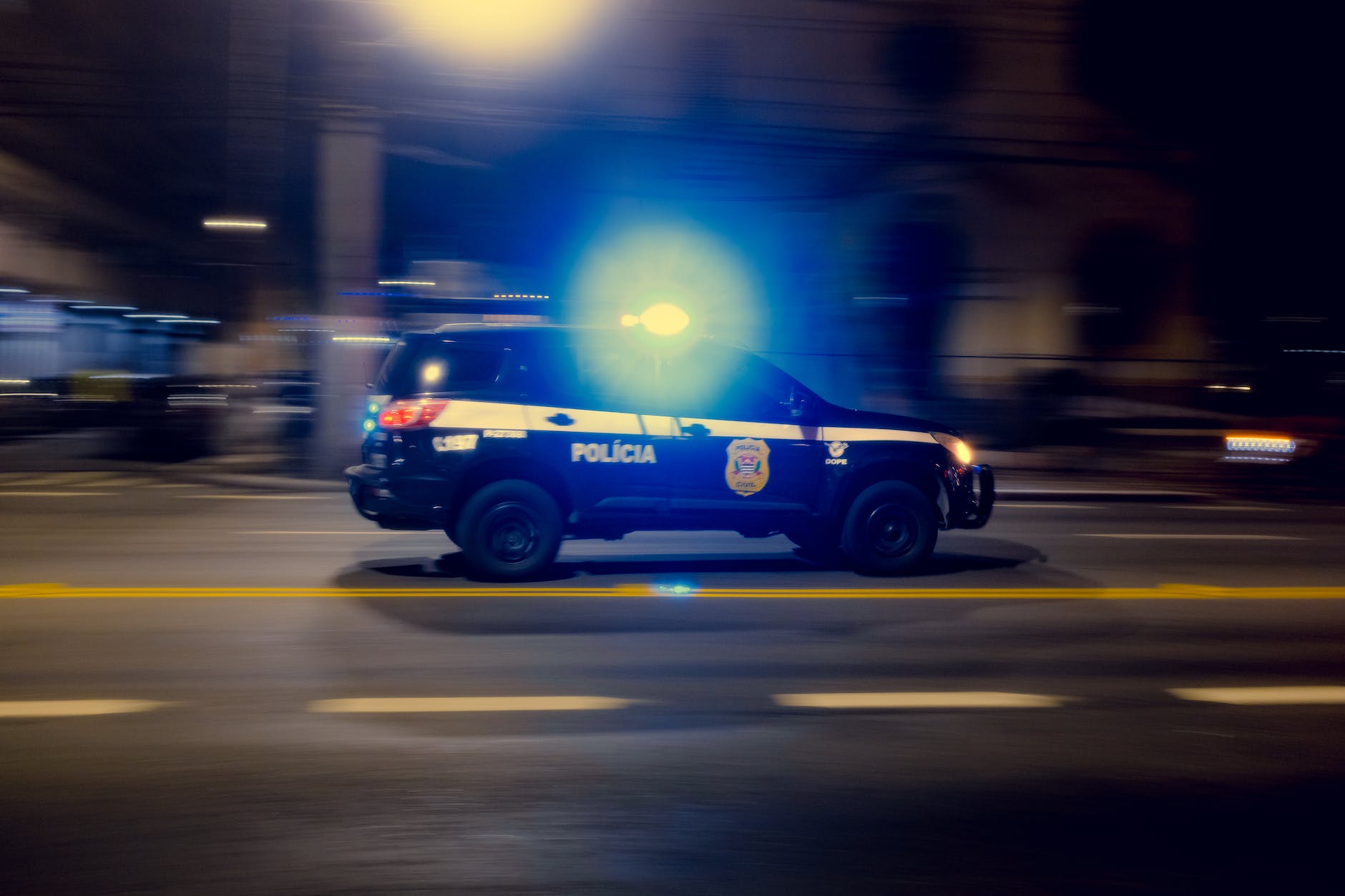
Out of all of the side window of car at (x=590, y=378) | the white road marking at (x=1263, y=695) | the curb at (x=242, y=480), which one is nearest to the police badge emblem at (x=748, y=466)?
the side window of car at (x=590, y=378)

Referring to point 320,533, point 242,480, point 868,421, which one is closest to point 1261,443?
point 868,421

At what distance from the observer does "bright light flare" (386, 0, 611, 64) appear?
1664 cm

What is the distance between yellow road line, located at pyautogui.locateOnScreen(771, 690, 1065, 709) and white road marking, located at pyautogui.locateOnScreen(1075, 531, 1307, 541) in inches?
255

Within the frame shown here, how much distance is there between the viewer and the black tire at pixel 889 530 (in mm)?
8797

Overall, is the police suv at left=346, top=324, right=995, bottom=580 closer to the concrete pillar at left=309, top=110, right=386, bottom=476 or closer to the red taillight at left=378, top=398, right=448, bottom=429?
the red taillight at left=378, top=398, right=448, bottom=429

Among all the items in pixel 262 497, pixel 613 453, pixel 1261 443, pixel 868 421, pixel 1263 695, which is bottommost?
pixel 262 497

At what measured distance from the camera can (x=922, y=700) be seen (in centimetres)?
554

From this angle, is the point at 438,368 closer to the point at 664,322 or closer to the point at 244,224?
the point at 664,322

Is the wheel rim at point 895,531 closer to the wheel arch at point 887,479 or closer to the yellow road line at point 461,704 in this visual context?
the wheel arch at point 887,479

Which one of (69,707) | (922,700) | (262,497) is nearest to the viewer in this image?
(69,707)

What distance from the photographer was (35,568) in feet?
29.7

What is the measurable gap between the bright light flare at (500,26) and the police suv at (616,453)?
32.3ft

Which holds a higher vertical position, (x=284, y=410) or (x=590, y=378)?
(x=590, y=378)

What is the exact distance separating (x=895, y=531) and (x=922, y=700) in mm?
3455
